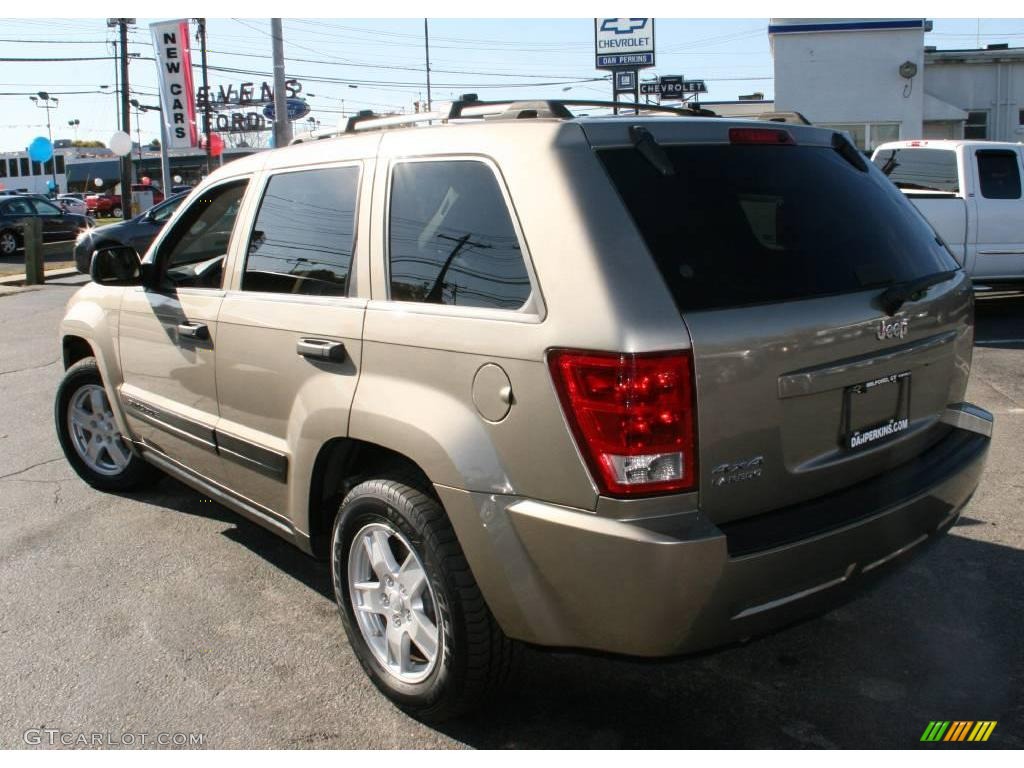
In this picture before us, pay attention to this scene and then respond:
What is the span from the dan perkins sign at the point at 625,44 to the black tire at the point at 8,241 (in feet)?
97.5

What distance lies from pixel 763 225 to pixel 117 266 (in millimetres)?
3030

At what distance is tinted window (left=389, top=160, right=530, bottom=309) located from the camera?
2766mm

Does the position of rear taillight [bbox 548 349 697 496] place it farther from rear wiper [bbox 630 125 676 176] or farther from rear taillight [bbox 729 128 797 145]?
rear taillight [bbox 729 128 797 145]

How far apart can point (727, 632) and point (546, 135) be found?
1478mm

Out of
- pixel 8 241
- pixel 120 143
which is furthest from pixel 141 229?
pixel 120 143

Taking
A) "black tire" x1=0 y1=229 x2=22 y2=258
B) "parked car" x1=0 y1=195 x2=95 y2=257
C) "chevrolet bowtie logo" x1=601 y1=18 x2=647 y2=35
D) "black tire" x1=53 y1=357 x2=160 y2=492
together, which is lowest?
"black tire" x1=53 y1=357 x2=160 y2=492

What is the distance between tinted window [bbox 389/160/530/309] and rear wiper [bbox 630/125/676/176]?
0.42 metres

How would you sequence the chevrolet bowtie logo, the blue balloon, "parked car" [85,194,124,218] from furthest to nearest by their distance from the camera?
"parked car" [85,194,124,218], the chevrolet bowtie logo, the blue balloon

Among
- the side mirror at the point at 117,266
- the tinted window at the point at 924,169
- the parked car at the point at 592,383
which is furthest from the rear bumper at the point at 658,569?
the tinted window at the point at 924,169

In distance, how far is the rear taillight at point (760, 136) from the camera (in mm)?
2967

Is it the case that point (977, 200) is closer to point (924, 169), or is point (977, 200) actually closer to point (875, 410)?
point (924, 169)

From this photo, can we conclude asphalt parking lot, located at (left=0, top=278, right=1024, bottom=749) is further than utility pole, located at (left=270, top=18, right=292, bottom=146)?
No

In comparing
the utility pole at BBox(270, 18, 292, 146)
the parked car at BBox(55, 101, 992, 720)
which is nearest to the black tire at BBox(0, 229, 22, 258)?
the utility pole at BBox(270, 18, 292, 146)

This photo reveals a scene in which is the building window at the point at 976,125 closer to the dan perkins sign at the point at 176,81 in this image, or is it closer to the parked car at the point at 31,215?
the dan perkins sign at the point at 176,81
